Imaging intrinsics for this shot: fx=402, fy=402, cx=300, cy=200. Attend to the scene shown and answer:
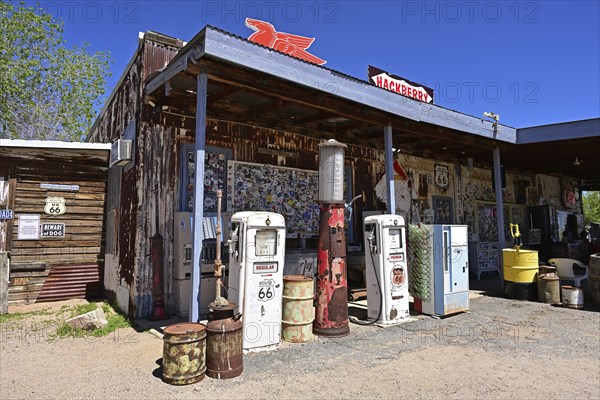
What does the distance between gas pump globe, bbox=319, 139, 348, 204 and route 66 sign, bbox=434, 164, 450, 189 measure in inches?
278

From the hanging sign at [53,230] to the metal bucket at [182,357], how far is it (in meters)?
5.81

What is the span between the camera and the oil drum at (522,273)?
8.45 meters

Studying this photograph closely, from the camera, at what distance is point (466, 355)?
4.99m

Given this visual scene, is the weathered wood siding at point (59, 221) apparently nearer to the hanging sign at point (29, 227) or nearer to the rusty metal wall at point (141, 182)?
the hanging sign at point (29, 227)

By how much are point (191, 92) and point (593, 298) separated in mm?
8755

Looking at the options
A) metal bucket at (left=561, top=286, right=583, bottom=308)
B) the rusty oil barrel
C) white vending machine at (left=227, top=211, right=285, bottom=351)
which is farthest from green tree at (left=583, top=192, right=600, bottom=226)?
the rusty oil barrel

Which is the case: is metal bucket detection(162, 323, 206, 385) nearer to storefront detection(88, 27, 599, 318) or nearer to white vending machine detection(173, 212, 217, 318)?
storefront detection(88, 27, 599, 318)

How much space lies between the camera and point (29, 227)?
8234 mm

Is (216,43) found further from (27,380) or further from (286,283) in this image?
(27,380)

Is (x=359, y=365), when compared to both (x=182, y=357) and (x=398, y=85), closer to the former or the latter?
(x=182, y=357)

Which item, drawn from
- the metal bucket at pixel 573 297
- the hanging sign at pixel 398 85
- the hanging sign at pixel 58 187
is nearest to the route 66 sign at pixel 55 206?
the hanging sign at pixel 58 187

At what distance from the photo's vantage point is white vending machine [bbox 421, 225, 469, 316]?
696 centimetres

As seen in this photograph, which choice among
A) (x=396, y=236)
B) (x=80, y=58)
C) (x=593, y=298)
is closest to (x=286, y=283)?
(x=396, y=236)

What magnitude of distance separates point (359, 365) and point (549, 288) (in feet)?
18.7
